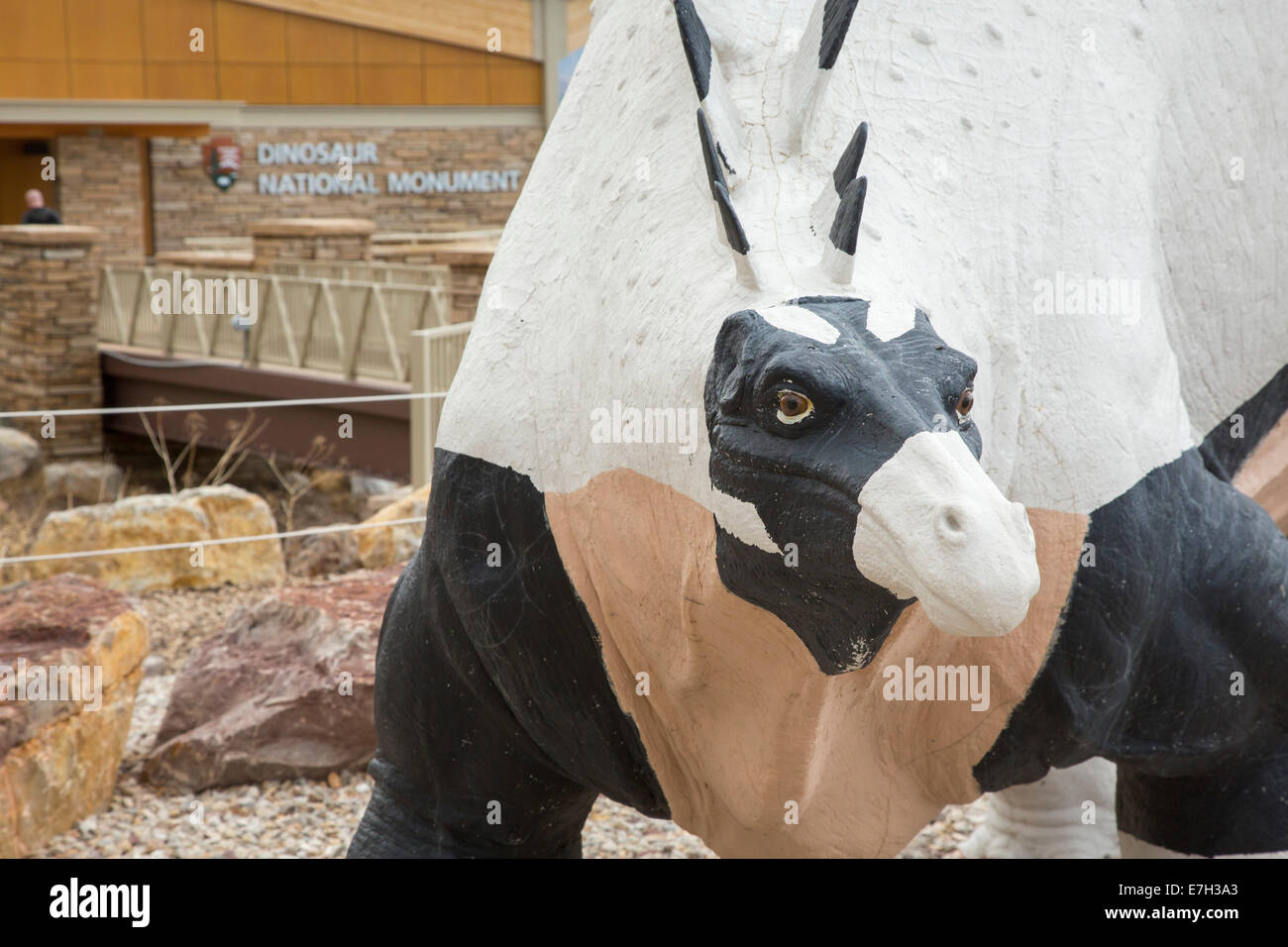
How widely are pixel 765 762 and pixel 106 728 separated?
3644 mm

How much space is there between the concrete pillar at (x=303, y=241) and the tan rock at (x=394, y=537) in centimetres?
760

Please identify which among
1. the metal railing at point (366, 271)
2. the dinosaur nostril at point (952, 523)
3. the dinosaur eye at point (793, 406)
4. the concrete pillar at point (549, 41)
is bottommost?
the dinosaur nostril at point (952, 523)

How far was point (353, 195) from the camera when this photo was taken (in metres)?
22.2

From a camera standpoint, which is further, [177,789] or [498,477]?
[177,789]

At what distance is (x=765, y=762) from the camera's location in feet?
6.02

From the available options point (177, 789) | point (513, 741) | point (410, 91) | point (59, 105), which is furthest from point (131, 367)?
point (513, 741)

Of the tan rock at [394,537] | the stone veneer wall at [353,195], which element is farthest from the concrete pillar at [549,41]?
the tan rock at [394,537]

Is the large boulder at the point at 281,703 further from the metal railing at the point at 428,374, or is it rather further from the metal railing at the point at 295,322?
the metal railing at the point at 295,322

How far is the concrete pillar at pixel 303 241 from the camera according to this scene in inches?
587

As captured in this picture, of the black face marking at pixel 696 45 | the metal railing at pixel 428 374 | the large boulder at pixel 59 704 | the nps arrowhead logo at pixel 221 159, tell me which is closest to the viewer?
the black face marking at pixel 696 45

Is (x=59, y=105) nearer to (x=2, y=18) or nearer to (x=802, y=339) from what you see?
(x=2, y=18)

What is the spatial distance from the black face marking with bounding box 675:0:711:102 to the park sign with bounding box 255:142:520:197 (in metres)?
20.0

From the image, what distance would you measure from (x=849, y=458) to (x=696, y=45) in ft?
1.99

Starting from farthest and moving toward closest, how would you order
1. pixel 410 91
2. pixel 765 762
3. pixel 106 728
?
pixel 410 91
pixel 106 728
pixel 765 762
